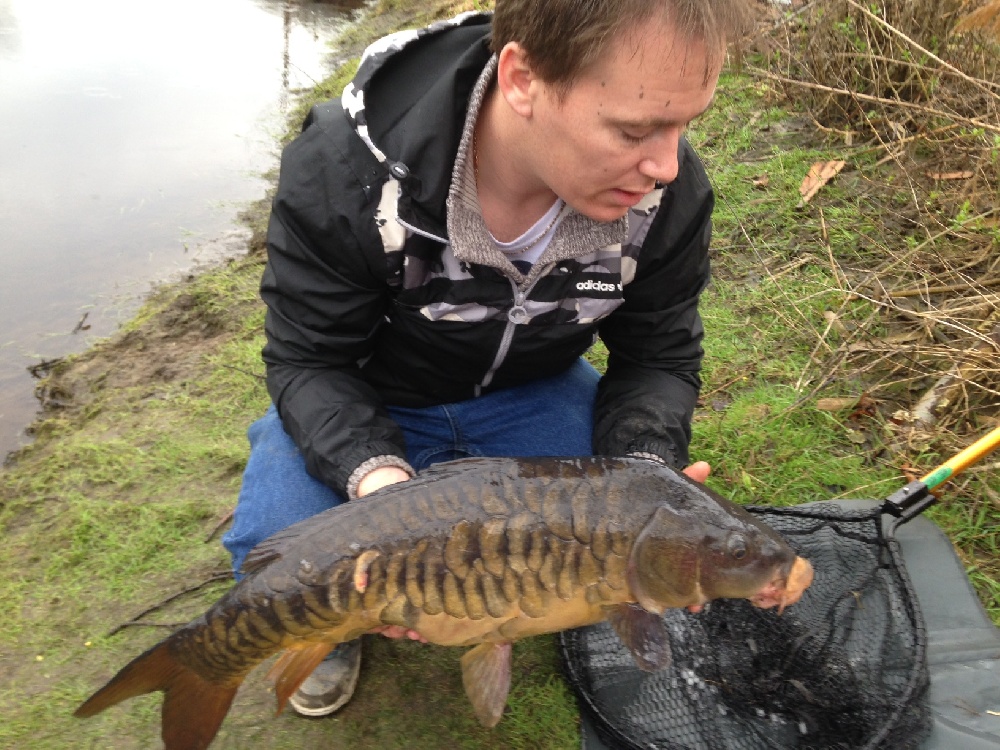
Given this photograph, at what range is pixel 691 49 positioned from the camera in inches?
53.1

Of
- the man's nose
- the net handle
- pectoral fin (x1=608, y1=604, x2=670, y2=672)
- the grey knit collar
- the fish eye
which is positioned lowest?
pectoral fin (x1=608, y1=604, x2=670, y2=672)

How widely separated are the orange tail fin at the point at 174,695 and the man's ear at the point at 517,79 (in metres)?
1.16

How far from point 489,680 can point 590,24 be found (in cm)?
118

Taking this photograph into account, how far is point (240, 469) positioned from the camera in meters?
2.72

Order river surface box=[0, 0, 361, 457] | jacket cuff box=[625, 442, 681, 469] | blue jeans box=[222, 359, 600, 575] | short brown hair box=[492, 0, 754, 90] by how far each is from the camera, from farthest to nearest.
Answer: river surface box=[0, 0, 361, 457] < blue jeans box=[222, 359, 600, 575] < jacket cuff box=[625, 442, 681, 469] < short brown hair box=[492, 0, 754, 90]

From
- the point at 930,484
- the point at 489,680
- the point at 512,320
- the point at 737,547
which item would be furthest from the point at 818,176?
the point at 489,680

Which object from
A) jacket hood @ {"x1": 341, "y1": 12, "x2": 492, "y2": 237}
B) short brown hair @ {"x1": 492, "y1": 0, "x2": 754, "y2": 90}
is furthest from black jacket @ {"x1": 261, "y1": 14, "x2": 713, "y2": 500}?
short brown hair @ {"x1": 492, "y1": 0, "x2": 754, "y2": 90}

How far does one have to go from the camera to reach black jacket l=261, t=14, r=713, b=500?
5.52ft

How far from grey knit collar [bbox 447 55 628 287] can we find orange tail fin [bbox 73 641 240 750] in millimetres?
932

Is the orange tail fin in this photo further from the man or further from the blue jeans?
the blue jeans

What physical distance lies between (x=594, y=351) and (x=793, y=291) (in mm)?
750

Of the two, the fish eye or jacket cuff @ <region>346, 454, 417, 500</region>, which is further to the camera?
jacket cuff @ <region>346, 454, 417, 500</region>

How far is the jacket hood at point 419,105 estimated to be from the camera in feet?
5.41

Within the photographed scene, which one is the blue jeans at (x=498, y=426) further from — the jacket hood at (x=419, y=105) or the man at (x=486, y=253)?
the jacket hood at (x=419, y=105)
